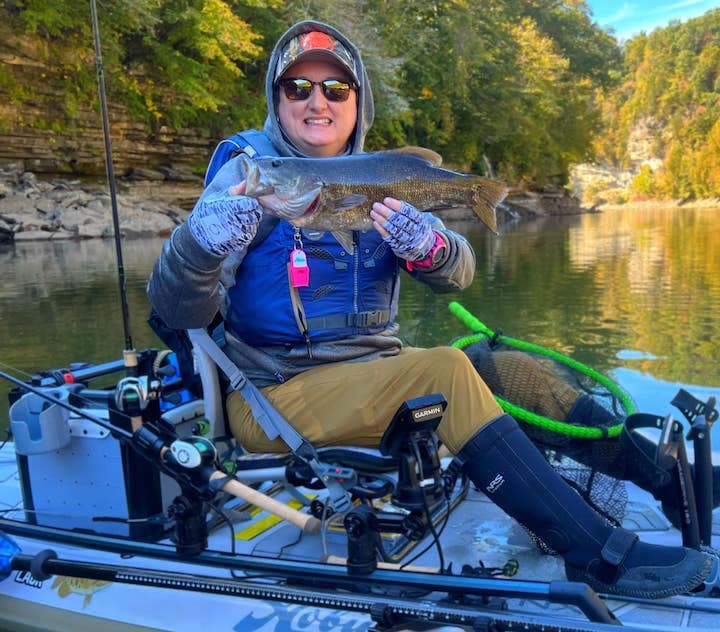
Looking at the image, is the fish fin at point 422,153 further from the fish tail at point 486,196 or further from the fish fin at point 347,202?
the fish fin at point 347,202

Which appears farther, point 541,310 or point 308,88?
point 541,310

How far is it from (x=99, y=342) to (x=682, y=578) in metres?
8.51

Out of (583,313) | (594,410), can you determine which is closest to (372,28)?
(583,313)

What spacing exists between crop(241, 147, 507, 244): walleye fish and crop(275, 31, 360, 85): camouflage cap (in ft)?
1.79

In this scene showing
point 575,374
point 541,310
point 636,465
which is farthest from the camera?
point 541,310

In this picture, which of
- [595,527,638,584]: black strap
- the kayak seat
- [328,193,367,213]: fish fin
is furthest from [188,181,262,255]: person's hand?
[595,527,638,584]: black strap

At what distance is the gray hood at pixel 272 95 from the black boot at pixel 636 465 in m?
1.79

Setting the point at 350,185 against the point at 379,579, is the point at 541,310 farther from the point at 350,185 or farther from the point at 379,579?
the point at 379,579

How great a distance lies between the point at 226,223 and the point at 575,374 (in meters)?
2.18

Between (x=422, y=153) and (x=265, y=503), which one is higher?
(x=422, y=153)

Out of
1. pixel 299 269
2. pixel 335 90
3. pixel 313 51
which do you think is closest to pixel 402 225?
pixel 299 269

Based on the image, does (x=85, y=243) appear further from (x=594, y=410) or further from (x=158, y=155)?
(x=594, y=410)

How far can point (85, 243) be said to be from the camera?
887 inches

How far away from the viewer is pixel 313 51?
2.96 metres
